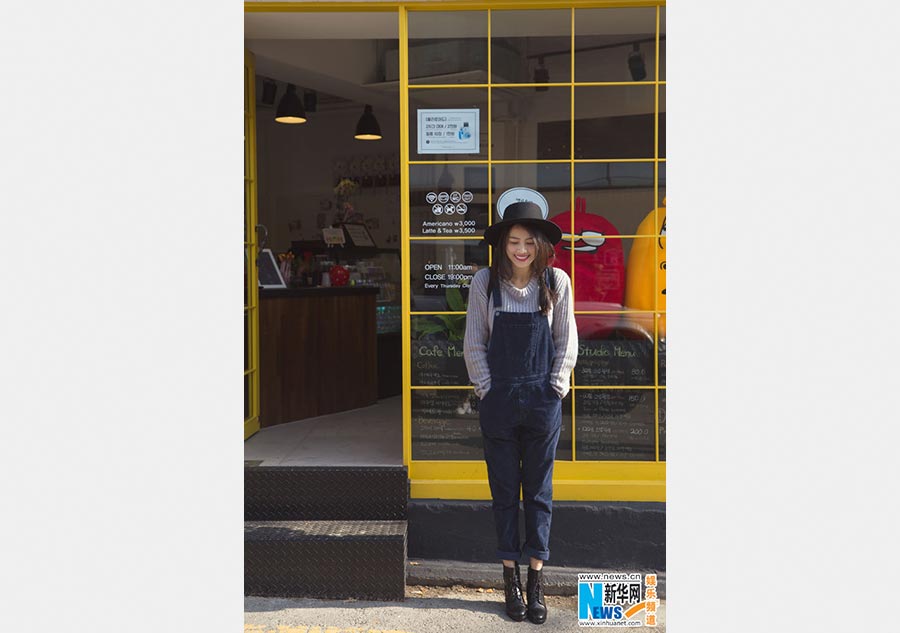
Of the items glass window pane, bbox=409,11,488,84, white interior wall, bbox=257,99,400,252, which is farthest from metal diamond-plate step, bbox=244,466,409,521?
white interior wall, bbox=257,99,400,252

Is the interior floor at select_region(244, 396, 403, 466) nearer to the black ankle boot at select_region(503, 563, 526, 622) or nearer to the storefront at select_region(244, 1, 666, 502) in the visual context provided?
the storefront at select_region(244, 1, 666, 502)

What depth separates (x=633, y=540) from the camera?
4.33m

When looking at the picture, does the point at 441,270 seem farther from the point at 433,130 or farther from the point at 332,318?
the point at 332,318

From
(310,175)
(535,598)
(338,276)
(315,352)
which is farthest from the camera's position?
(310,175)

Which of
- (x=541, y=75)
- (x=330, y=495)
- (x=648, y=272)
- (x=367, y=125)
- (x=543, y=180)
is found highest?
(x=367, y=125)

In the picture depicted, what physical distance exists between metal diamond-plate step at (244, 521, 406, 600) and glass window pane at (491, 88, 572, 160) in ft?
7.19

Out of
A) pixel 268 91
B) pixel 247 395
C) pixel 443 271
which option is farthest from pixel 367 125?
pixel 443 271

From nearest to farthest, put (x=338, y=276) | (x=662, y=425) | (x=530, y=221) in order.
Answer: (x=530, y=221), (x=662, y=425), (x=338, y=276)

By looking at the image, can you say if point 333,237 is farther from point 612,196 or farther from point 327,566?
point 327,566

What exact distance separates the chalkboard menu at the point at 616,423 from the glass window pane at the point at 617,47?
1718 mm

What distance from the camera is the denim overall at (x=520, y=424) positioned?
3576 mm

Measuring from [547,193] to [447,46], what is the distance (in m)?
0.96

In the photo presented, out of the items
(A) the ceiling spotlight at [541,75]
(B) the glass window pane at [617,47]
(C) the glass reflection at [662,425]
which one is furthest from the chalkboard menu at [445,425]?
(B) the glass window pane at [617,47]

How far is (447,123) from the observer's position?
4.42 metres
